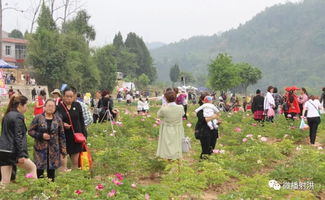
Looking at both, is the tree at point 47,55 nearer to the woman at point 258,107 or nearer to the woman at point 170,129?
the woman at point 258,107


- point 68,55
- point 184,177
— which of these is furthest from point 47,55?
point 184,177

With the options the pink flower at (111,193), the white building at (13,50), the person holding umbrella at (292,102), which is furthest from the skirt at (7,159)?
the white building at (13,50)

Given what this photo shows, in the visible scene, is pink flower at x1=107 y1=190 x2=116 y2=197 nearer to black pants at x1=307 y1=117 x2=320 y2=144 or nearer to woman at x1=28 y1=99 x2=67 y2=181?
woman at x1=28 y1=99 x2=67 y2=181

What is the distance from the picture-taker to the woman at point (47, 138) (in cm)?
577

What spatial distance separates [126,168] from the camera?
7000mm

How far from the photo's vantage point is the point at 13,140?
5504 millimetres

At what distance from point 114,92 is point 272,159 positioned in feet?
176

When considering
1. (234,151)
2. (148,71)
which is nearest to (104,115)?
(234,151)

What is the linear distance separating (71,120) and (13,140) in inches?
47.7

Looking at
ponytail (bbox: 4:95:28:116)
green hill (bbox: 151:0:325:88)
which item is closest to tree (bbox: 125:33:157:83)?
green hill (bbox: 151:0:325:88)

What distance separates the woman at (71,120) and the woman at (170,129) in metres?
1.50

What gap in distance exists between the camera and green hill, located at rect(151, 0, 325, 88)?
13262cm

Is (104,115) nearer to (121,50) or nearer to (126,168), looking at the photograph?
(126,168)

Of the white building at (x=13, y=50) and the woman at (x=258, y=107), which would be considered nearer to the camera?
the woman at (x=258, y=107)
